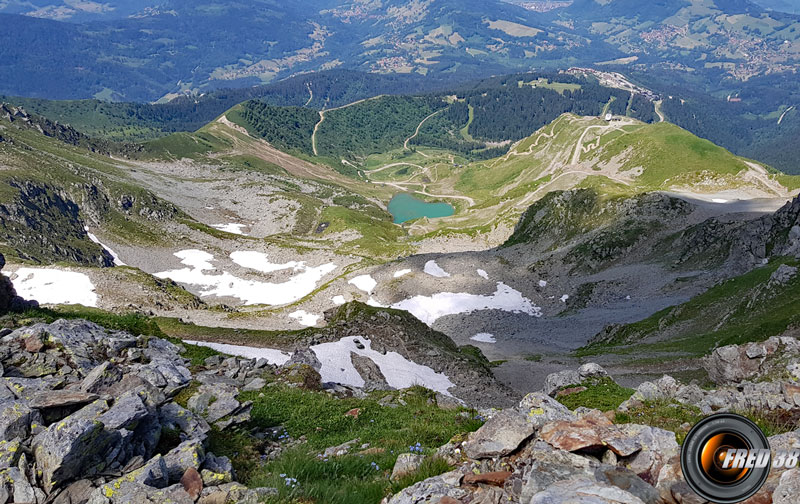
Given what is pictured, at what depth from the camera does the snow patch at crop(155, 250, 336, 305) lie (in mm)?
83125

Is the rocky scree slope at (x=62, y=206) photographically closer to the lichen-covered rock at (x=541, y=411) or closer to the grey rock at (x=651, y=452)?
the lichen-covered rock at (x=541, y=411)

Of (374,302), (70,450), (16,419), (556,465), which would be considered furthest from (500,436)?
(374,302)

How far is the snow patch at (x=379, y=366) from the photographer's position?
35844mm

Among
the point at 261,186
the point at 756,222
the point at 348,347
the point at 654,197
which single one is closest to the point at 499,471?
the point at 348,347

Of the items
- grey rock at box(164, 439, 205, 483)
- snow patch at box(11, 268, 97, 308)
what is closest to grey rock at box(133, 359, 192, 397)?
grey rock at box(164, 439, 205, 483)

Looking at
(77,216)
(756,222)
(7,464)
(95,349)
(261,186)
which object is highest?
(7,464)

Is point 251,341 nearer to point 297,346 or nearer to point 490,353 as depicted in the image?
point 297,346

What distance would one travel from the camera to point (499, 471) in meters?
9.52

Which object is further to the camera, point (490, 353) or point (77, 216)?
point (77, 216)

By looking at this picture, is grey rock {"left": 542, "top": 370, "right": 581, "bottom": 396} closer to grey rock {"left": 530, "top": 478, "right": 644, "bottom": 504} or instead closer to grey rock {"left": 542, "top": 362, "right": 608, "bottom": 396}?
grey rock {"left": 542, "top": 362, "right": 608, "bottom": 396}

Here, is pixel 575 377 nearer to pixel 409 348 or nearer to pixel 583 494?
pixel 409 348

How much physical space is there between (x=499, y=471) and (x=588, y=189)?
11132cm

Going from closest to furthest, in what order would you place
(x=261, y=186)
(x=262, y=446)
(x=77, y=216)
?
(x=262, y=446) → (x=77, y=216) → (x=261, y=186)

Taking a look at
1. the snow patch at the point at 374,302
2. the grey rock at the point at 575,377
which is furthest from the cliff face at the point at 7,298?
the snow patch at the point at 374,302
